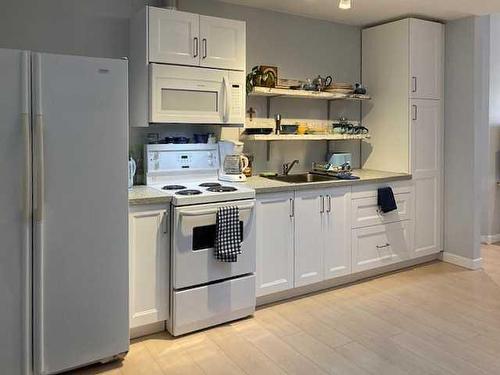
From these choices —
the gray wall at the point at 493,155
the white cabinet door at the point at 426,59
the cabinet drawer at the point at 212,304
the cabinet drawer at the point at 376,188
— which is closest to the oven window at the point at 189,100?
the cabinet drawer at the point at 212,304

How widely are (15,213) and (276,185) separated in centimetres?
177

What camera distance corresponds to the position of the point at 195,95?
127 inches

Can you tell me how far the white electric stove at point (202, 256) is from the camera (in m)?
2.83

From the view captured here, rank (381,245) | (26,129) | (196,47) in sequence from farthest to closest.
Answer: (381,245) → (196,47) → (26,129)

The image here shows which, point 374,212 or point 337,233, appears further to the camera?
point 374,212

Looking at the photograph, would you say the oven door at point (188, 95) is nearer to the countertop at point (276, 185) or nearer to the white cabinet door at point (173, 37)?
the white cabinet door at point (173, 37)

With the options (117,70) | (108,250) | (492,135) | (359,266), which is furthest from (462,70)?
(108,250)

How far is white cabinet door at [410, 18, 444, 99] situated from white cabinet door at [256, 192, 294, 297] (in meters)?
1.79

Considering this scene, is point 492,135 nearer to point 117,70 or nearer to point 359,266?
point 359,266

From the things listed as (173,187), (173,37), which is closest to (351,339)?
(173,187)

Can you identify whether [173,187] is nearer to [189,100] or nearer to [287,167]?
[189,100]

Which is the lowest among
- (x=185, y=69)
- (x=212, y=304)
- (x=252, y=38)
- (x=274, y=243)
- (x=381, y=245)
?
(x=212, y=304)

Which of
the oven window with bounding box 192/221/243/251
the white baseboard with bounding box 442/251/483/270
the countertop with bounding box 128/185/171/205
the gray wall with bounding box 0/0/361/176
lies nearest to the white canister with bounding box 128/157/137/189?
the countertop with bounding box 128/185/171/205

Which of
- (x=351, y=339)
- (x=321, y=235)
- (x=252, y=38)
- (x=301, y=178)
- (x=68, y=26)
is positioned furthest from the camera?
(x=301, y=178)
